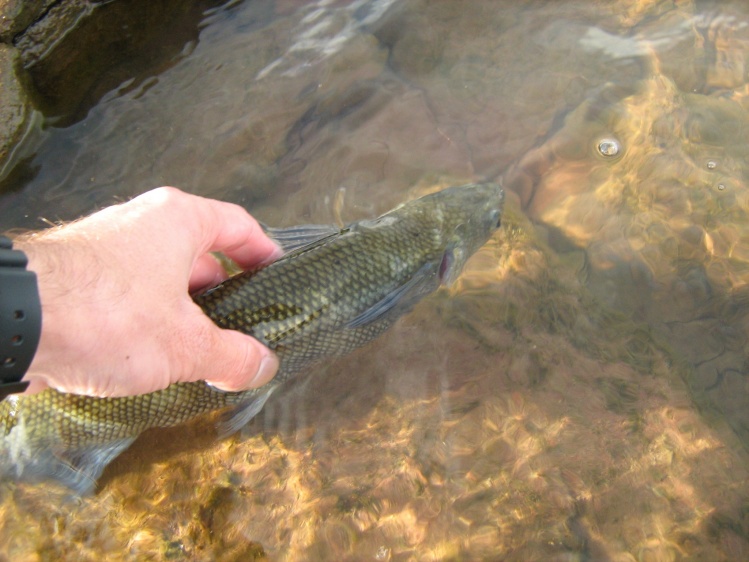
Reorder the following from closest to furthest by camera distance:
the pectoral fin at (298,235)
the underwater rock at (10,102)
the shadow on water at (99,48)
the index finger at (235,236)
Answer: the index finger at (235,236), the pectoral fin at (298,235), the underwater rock at (10,102), the shadow on water at (99,48)

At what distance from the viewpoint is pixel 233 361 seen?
2.86 m

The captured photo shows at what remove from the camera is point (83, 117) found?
16.2ft

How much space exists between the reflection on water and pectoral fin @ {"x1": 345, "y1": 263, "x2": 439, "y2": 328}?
1.30 feet

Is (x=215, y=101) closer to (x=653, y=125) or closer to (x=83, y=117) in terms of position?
(x=83, y=117)

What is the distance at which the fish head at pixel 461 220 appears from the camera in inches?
160

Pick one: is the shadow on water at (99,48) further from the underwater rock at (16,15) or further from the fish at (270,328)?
the fish at (270,328)

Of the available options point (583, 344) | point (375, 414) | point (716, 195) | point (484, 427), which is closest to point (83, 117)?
point (375, 414)

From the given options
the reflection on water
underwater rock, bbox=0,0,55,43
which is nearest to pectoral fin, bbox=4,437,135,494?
the reflection on water

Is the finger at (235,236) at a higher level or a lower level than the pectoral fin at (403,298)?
higher

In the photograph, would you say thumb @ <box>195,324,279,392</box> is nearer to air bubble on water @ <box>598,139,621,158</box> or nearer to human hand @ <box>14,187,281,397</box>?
human hand @ <box>14,187,281,397</box>

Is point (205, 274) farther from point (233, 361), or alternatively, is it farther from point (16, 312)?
point (16, 312)

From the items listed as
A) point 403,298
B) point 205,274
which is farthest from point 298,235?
point 403,298

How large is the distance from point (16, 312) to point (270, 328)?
140 cm

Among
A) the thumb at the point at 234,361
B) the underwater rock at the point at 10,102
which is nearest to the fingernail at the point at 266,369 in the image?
the thumb at the point at 234,361
